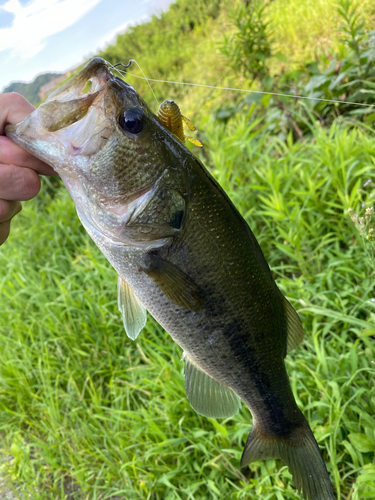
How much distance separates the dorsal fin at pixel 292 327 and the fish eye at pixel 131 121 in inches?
33.7

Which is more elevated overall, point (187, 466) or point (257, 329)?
point (257, 329)

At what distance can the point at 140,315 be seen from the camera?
4.78 ft

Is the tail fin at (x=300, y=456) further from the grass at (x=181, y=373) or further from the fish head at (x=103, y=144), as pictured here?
the fish head at (x=103, y=144)

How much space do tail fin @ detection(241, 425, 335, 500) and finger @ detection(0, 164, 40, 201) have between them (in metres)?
1.29

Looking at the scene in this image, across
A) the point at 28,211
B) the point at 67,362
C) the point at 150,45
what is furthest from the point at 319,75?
the point at 150,45

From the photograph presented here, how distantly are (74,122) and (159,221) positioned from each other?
41 centimetres

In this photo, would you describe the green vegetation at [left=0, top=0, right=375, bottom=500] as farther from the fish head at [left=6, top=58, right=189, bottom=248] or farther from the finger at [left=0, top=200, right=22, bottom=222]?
the finger at [left=0, top=200, right=22, bottom=222]

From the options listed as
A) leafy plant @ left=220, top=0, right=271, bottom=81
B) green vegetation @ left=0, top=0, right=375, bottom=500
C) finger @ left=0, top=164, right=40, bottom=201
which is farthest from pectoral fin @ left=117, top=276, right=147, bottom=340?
leafy plant @ left=220, top=0, right=271, bottom=81

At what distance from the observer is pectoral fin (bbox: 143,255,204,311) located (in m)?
1.26

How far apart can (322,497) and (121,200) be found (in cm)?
134

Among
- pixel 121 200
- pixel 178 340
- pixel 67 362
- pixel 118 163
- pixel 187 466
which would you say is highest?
pixel 118 163

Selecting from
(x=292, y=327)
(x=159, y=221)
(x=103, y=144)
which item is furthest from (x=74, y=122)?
(x=292, y=327)

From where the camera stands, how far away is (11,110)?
1.31 metres

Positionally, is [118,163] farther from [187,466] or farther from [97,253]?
[97,253]
